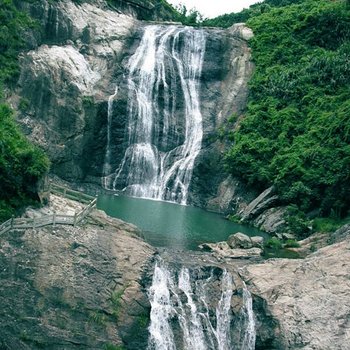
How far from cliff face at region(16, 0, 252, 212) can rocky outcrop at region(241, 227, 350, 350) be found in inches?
934

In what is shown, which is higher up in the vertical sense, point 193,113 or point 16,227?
point 193,113

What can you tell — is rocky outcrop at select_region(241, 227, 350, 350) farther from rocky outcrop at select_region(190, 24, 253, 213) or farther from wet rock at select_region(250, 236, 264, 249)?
rocky outcrop at select_region(190, 24, 253, 213)

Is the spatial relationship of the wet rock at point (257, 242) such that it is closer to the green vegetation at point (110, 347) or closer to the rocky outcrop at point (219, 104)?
the rocky outcrop at point (219, 104)

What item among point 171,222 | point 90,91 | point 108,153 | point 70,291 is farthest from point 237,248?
point 90,91

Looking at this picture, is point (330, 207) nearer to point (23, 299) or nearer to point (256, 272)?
point (256, 272)

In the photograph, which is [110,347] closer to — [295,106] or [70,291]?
[70,291]

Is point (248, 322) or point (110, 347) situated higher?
point (248, 322)

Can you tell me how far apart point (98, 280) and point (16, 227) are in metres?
4.74

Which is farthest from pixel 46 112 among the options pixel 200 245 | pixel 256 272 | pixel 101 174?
pixel 256 272

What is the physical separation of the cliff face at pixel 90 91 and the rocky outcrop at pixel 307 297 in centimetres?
2372

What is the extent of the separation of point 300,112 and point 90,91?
21680 millimetres

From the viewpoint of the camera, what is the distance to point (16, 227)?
88.7 feet

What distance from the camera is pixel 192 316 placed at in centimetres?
2730

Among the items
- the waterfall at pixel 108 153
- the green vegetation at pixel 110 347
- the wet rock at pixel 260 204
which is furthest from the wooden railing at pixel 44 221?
the waterfall at pixel 108 153
